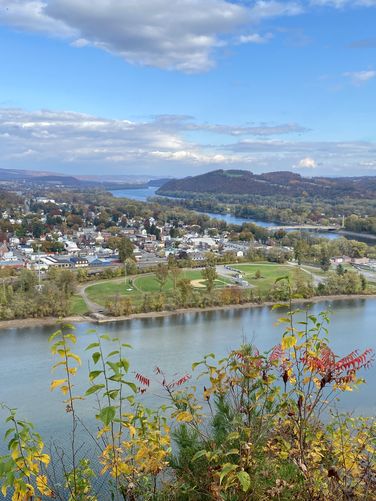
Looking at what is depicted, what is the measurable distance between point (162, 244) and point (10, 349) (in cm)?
844

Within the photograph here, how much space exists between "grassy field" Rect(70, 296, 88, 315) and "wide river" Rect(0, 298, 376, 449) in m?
0.59

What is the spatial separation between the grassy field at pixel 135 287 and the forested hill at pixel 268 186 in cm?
2394

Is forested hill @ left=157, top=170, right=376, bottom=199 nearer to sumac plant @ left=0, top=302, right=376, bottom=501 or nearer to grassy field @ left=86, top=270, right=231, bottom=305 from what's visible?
grassy field @ left=86, top=270, right=231, bottom=305

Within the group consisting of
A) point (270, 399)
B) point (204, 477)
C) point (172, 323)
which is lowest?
point (172, 323)

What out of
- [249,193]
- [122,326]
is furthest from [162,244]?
[249,193]

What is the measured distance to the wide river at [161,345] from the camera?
11.6 ft

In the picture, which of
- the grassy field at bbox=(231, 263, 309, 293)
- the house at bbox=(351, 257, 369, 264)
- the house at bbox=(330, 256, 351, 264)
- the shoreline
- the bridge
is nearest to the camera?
the shoreline

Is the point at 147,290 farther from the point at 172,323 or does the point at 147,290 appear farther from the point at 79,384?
the point at 79,384

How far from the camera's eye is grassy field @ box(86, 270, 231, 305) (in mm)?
7550

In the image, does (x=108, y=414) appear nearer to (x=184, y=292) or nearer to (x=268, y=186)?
(x=184, y=292)

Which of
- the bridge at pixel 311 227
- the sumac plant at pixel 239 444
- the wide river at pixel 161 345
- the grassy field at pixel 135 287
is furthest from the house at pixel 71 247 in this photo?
the sumac plant at pixel 239 444

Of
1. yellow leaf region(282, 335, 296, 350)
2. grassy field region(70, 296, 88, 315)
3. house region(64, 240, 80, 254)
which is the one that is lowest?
grassy field region(70, 296, 88, 315)

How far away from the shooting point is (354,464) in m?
0.73

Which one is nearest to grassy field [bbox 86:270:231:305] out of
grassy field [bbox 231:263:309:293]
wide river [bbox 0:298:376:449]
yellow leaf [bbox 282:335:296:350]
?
grassy field [bbox 231:263:309:293]
